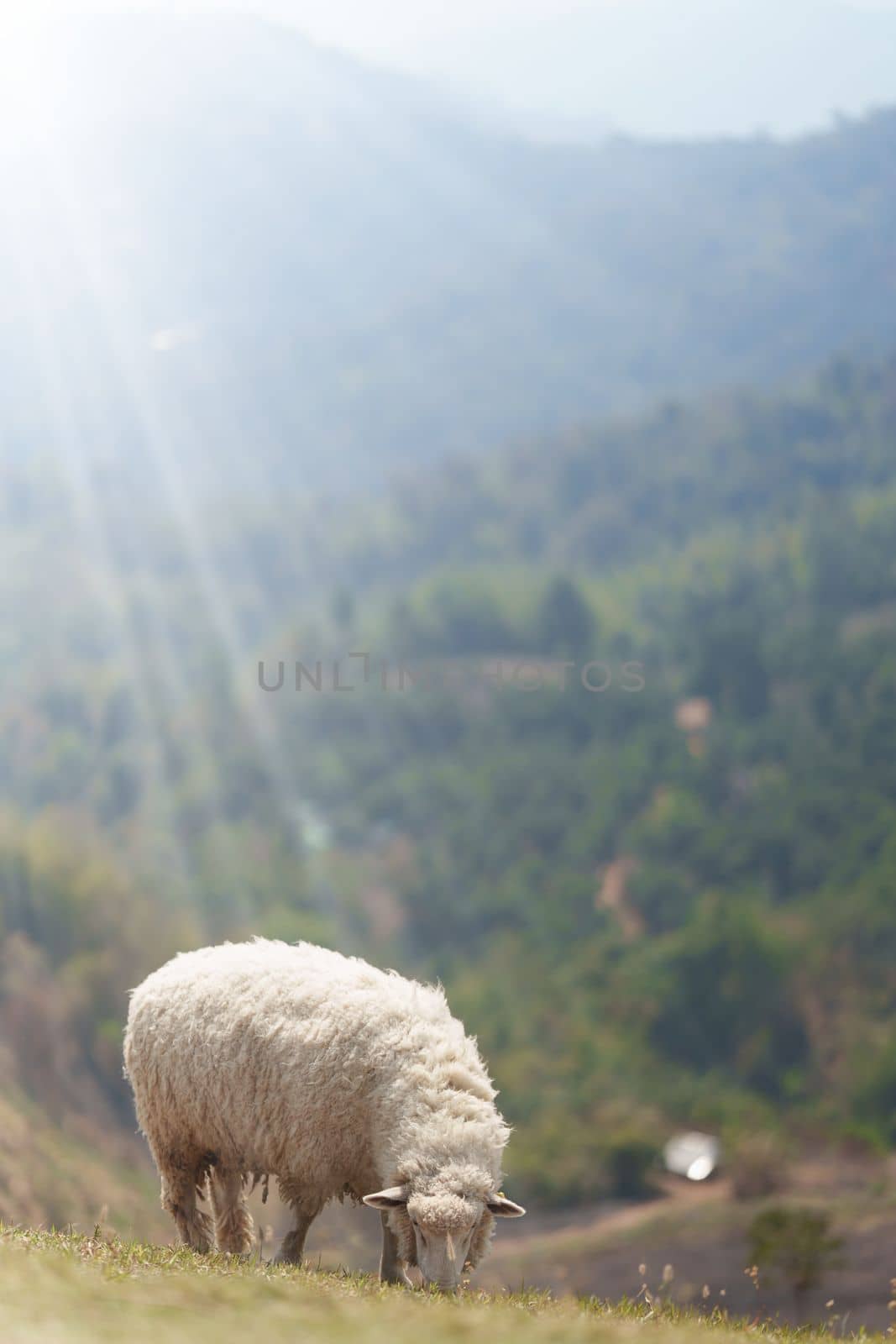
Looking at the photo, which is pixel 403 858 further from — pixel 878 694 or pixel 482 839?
pixel 878 694

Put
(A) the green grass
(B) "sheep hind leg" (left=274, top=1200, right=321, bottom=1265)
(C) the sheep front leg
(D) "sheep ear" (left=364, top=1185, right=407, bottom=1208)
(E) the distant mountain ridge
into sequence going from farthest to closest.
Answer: (E) the distant mountain ridge < (B) "sheep hind leg" (left=274, top=1200, right=321, bottom=1265) < (C) the sheep front leg < (D) "sheep ear" (left=364, top=1185, right=407, bottom=1208) < (A) the green grass

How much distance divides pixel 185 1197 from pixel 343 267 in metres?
141

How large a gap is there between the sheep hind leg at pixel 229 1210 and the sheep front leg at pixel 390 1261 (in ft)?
3.03

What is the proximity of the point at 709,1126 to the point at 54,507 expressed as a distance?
82.1 meters

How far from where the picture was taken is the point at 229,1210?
21.7 feet

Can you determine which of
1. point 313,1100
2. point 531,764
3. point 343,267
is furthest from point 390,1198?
point 343,267

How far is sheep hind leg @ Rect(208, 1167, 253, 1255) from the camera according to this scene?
6605 mm

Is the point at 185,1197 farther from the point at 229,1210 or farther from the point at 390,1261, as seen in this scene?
the point at 390,1261

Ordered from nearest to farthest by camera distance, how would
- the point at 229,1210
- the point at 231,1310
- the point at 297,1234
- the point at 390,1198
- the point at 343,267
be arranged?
the point at 231,1310, the point at 390,1198, the point at 297,1234, the point at 229,1210, the point at 343,267

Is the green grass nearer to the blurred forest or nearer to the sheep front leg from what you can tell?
the sheep front leg

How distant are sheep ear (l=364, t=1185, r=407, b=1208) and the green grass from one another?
34 centimetres

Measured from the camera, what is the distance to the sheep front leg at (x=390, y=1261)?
598cm

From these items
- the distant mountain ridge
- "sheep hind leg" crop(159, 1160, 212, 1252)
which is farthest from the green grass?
the distant mountain ridge

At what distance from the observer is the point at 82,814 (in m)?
59.3
